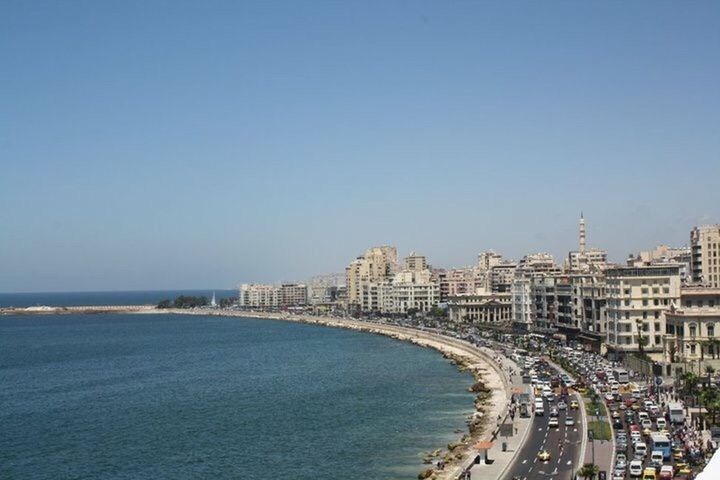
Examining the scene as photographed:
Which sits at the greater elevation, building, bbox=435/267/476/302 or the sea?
building, bbox=435/267/476/302

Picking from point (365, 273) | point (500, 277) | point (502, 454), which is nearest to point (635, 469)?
point (502, 454)

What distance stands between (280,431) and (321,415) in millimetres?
4774

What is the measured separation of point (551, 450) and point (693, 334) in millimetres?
21711

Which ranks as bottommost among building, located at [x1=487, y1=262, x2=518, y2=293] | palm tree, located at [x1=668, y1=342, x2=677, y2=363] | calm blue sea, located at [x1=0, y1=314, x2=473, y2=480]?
calm blue sea, located at [x1=0, y1=314, x2=473, y2=480]

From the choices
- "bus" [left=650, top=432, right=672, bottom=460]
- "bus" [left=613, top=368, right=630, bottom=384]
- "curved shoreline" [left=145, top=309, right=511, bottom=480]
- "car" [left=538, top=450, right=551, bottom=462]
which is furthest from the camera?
"bus" [left=613, top=368, right=630, bottom=384]

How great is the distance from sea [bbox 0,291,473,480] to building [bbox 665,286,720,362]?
44.6ft

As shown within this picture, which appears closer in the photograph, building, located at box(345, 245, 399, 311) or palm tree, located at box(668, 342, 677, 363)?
palm tree, located at box(668, 342, 677, 363)

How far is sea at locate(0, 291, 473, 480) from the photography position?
120 ft

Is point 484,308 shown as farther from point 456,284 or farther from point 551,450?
point 551,450

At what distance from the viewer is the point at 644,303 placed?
2169 inches

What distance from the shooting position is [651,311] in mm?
54906

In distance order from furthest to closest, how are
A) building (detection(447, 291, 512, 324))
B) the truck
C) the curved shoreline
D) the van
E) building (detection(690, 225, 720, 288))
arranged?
building (detection(447, 291, 512, 324))
building (detection(690, 225, 720, 288))
the truck
the curved shoreline
the van

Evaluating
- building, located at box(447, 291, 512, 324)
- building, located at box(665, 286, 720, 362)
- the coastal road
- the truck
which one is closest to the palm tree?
building, located at box(665, 286, 720, 362)

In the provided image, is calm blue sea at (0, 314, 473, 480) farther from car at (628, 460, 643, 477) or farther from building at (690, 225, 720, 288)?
building at (690, 225, 720, 288)
